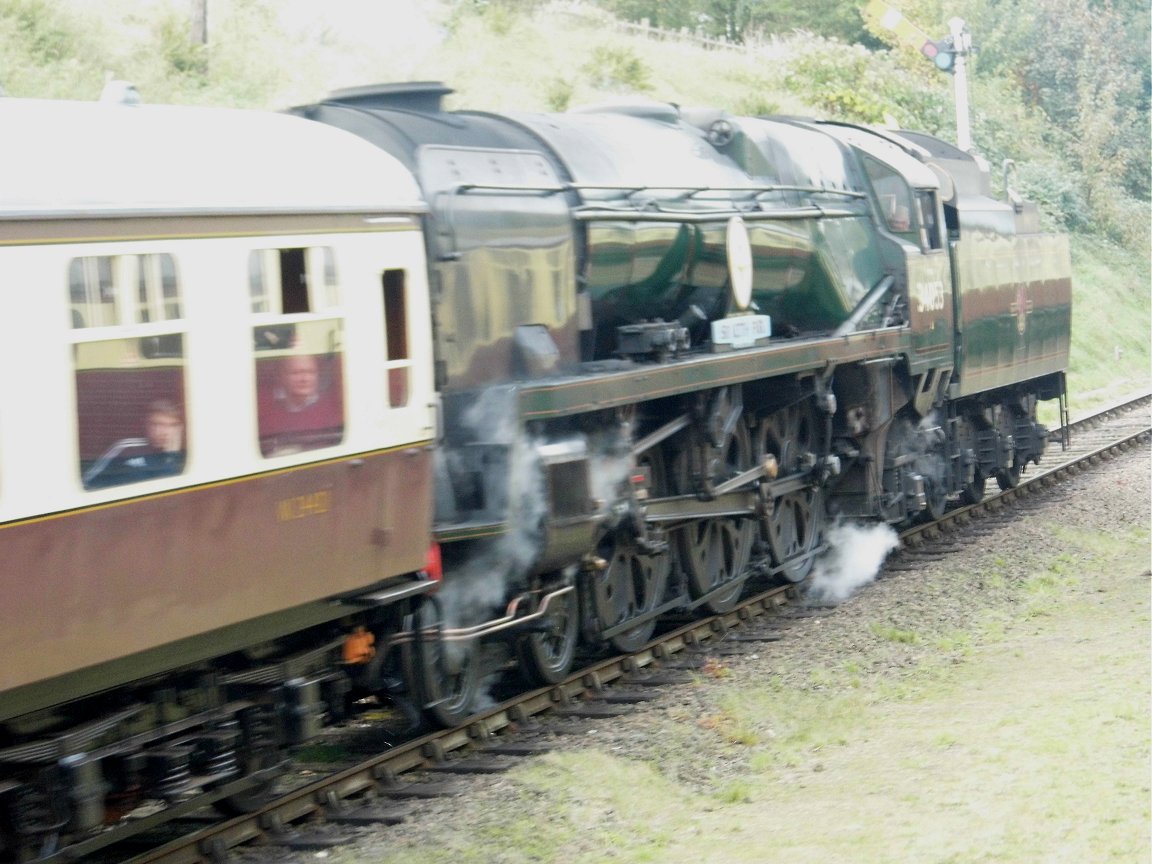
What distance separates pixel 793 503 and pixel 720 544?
52.3 inches

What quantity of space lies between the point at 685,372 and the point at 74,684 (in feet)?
15.5

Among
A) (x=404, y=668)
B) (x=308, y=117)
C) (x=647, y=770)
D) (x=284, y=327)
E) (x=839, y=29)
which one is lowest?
(x=647, y=770)

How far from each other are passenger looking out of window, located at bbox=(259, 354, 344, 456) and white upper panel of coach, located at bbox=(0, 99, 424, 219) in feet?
2.10

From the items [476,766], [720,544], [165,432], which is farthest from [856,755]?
[165,432]

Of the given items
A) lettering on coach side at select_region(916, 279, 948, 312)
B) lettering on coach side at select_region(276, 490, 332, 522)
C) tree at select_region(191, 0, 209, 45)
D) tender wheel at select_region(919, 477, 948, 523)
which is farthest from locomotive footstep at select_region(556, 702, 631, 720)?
tree at select_region(191, 0, 209, 45)

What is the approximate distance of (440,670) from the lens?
754 centimetres

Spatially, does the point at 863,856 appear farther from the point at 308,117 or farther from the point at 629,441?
the point at 308,117

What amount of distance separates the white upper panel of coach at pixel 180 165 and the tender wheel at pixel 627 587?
297 centimetres

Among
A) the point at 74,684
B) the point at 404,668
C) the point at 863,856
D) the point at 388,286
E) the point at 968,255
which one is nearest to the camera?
the point at 74,684

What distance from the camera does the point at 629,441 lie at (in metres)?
8.52

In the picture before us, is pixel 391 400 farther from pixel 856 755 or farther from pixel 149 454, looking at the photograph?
pixel 856 755

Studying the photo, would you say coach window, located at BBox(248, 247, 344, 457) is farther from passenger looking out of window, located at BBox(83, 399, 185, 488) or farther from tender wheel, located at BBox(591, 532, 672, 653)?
tender wheel, located at BBox(591, 532, 672, 653)

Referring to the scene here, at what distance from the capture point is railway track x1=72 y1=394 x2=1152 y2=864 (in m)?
6.29

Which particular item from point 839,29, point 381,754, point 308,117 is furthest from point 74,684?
point 839,29
